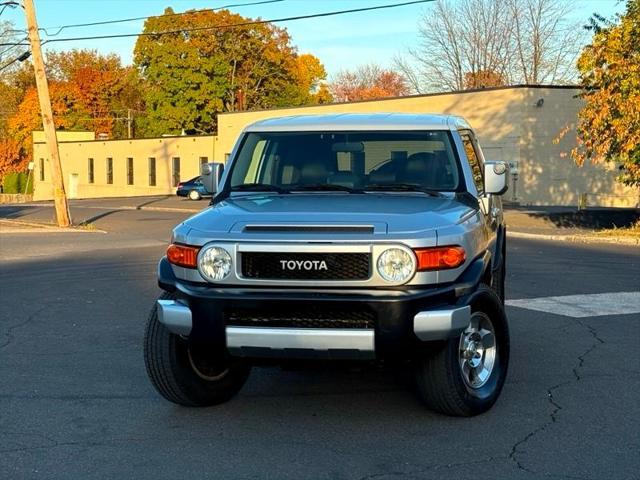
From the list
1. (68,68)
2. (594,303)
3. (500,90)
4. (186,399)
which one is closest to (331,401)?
(186,399)

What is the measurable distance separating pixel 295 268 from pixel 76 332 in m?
4.66

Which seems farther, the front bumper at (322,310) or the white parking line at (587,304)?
the white parking line at (587,304)

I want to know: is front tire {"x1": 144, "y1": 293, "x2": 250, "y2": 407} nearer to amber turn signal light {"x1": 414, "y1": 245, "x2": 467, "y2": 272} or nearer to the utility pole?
amber turn signal light {"x1": 414, "y1": 245, "x2": 467, "y2": 272}

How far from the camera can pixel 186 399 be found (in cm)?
617

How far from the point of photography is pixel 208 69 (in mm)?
71125

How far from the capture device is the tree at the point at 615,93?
2220 centimetres

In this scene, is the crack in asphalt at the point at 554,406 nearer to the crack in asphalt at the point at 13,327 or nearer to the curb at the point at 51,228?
the crack in asphalt at the point at 13,327

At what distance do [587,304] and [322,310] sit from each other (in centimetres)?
649

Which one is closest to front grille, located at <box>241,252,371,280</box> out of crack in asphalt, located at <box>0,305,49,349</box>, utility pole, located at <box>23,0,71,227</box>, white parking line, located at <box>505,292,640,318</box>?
crack in asphalt, located at <box>0,305,49,349</box>

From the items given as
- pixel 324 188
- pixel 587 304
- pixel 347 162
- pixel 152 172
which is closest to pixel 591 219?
pixel 587 304

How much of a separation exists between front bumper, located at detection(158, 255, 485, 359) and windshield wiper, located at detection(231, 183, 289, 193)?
141 cm

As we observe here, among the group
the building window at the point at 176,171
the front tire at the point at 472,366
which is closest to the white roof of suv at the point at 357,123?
the front tire at the point at 472,366

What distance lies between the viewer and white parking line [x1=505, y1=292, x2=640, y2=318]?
34.3 ft

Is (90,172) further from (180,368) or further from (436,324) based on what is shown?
(436,324)
